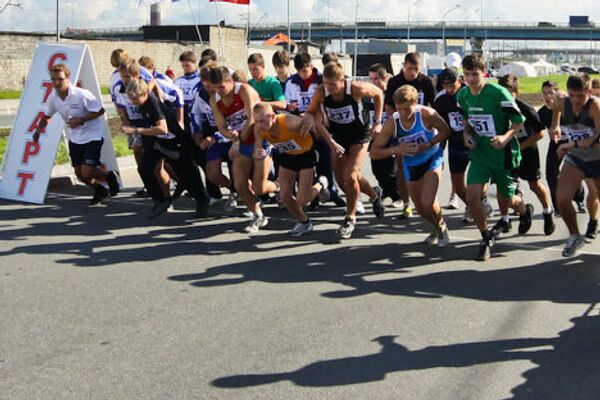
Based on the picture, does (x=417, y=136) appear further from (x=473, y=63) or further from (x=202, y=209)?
(x=202, y=209)

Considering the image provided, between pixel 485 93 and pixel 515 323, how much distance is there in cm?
265

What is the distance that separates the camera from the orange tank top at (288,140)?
8.09 m

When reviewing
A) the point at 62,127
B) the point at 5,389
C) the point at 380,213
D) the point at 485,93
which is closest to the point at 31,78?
the point at 62,127

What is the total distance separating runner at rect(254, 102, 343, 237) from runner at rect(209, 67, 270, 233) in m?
0.27

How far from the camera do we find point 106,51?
51.4 metres

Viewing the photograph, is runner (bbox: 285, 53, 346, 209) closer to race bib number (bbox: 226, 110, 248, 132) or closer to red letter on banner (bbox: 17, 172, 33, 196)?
race bib number (bbox: 226, 110, 248, 132)

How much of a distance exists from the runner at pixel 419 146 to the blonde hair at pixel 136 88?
2.97m

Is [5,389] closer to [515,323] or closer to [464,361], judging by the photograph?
[464,361]

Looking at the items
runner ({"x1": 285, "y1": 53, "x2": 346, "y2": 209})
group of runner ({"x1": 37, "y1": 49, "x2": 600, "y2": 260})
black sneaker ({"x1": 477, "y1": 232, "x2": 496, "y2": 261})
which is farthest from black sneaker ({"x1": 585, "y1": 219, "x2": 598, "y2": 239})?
runner ({"x1": 285, "y1": 53, "x2": 346, "y2": 209})

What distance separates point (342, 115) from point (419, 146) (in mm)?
1087

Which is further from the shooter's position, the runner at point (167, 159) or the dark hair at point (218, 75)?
the runner at point (167, 159)

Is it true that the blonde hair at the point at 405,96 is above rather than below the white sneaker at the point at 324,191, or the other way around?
above

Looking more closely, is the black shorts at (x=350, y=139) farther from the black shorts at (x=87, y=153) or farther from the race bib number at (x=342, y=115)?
the black shorts at (x=87, y=153)

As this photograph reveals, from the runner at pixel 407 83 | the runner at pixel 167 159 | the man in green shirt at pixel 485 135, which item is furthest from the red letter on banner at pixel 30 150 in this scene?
the man in green shirt at pixel 485 135
